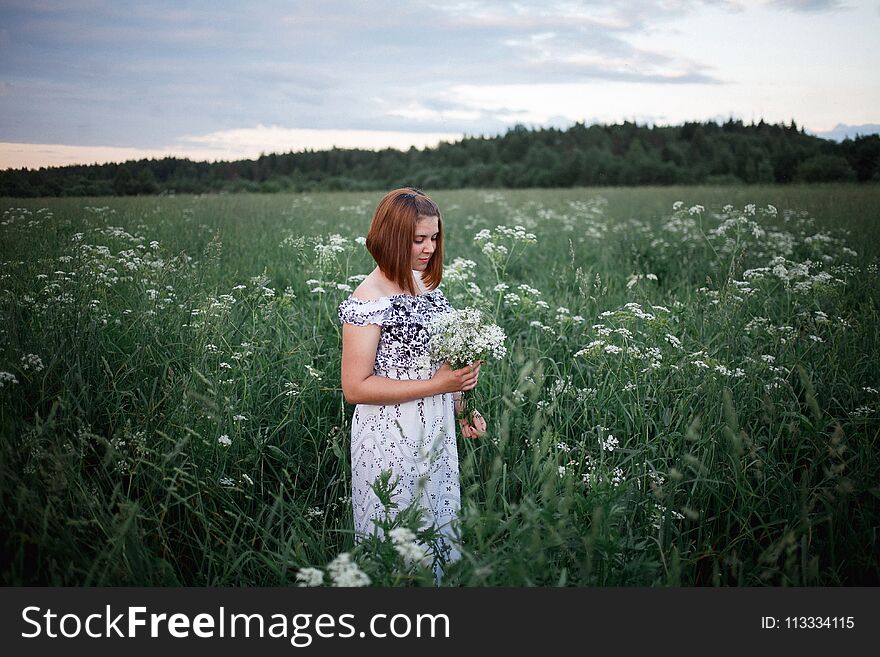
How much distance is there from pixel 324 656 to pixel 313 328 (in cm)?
275

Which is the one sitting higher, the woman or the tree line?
the tree line

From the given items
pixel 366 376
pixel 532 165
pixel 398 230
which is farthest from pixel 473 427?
pixel 532 165

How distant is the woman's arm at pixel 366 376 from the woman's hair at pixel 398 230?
0.95 ft

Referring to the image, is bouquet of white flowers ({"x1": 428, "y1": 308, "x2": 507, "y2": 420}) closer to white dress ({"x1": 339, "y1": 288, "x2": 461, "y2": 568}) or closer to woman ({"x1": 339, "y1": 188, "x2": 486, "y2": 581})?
woman ({"x1": 339, "y1": 188, "x2": 486, "y2": 581})

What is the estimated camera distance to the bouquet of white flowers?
217cm

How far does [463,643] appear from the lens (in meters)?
1.78

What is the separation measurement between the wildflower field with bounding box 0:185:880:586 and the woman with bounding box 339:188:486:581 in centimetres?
26

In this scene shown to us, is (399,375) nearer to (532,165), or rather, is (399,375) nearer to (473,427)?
(473,427)

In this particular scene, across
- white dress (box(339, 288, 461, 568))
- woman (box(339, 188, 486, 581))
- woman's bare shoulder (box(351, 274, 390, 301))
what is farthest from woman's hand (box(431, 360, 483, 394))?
woman's bare shoulder (box(351, 274, 390, 301))

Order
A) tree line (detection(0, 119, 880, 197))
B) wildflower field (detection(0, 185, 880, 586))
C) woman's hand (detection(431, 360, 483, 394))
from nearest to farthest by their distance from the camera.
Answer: wildflower field (detection(0, 185, 880, 586))
woman's hand (detection(431, 360, 483, 394))
tree line (detection(0, 119, 880, 197))

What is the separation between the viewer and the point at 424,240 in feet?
8.06

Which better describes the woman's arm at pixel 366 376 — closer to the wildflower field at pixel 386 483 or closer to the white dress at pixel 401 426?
the white dress at pixel 401 426

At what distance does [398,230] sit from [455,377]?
69 centimetres

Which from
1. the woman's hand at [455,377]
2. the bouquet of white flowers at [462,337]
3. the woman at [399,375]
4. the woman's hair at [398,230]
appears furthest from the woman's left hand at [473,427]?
the woman's hair at [398,230]
